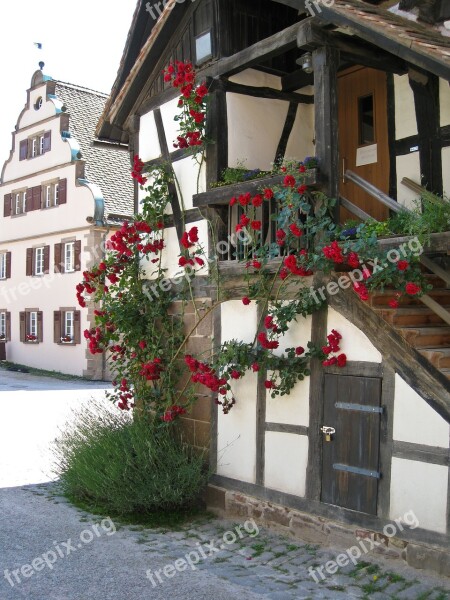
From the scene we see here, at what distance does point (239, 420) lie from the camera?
779 cm

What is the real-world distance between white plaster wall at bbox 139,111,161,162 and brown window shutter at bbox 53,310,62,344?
14.5 meters

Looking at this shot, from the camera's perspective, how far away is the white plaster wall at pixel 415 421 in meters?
5.80

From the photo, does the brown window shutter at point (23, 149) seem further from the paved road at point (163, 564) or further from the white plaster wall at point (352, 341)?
the white plaster wall at point (352, 341)

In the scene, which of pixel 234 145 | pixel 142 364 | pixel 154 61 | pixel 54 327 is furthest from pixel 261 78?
pixel 54 327

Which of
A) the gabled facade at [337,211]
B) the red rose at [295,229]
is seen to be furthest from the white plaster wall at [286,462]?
the red rose at [295,229]

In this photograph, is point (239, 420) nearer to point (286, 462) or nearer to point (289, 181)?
point (286, 462)

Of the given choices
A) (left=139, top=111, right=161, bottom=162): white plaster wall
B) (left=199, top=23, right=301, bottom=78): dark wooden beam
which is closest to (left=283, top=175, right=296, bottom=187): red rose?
(left=199, top=23, right=301, bottom=78): dark wooden beam

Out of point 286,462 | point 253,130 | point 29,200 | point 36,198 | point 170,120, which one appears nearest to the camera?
point 286,462

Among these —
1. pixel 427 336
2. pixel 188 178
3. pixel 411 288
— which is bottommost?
pixel 427 336

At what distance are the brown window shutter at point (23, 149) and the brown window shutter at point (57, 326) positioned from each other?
228 inches

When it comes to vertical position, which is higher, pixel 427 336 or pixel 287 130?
pixel 287 130

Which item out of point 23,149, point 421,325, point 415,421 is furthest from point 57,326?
point 415,421

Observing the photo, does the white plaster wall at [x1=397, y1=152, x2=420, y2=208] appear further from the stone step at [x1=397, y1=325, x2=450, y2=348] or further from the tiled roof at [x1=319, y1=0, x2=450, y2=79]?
the stone step at [x1=397, y1=325, x2=450, y2=348]

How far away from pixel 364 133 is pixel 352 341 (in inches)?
107
